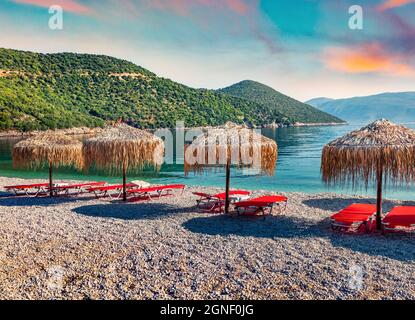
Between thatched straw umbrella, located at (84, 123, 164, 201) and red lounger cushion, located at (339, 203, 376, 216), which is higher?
thatched straw umbrella, located at (84, 123, 164, 201)

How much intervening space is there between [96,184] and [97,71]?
90.1 meters

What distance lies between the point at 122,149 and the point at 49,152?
9.48 ft

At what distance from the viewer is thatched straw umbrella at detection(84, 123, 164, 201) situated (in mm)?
11320

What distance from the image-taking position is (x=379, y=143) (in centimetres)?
789

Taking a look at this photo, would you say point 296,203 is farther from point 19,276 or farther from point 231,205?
point 19,276

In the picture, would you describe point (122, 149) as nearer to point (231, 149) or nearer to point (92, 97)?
point (231, 149)

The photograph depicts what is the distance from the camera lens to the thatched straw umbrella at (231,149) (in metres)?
9.61

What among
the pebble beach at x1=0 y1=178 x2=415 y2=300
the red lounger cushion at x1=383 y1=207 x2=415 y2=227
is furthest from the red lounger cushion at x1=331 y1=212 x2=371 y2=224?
the red lounger cushion at x1=383 y1=207 x2=415 y2=227

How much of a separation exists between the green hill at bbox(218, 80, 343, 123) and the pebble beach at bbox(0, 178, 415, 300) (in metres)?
131

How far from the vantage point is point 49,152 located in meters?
12.5

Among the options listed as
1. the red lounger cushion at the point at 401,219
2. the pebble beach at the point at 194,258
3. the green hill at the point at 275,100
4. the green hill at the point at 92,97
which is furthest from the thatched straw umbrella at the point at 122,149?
Answer: the green hill at the point at 275,100

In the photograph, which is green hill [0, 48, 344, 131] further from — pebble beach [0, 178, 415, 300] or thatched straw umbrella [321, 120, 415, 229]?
thatched straw umbrella [321, 120, 415, 229]

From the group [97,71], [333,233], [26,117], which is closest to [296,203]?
[333,233]

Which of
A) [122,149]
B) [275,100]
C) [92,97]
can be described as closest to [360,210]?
[122,149]
